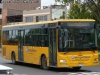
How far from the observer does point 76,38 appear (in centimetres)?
2164

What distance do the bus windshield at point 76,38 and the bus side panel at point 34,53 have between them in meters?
1.88

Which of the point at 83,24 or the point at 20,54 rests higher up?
the point at 83,24

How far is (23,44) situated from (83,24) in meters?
6.22

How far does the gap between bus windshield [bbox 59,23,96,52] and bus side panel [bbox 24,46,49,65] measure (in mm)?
1880

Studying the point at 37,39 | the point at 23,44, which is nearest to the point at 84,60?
the point at 37,39

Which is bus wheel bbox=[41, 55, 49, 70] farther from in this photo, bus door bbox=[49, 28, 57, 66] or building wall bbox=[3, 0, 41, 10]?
building wall bbox=[3, 0, 41, 10]

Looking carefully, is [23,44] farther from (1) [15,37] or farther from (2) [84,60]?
(2) [84,60]

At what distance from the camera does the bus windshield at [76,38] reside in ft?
70.3

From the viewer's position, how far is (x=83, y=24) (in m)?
22.0

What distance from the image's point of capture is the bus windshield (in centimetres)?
2142

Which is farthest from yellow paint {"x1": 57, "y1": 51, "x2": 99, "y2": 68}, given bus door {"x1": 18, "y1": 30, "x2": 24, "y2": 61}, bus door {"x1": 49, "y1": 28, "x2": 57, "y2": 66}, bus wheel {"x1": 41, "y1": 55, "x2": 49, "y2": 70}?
bus door {"x1": 18, "y1": 30, "x2": 24, "y2": 61}

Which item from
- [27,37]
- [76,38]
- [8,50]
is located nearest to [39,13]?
[8,50]

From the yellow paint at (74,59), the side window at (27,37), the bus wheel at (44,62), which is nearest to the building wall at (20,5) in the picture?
the side window at (27,37)

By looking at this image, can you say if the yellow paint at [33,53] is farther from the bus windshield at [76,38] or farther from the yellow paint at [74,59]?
the bus windshield at [76,38]
